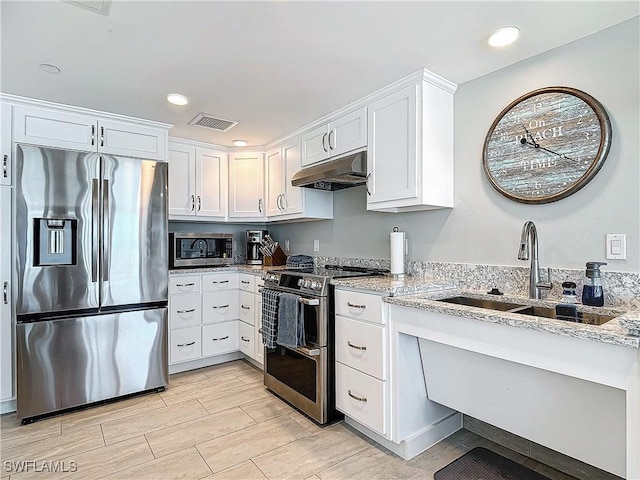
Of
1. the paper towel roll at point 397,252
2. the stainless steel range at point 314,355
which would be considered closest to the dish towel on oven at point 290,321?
the stainless steel range at point 314,355

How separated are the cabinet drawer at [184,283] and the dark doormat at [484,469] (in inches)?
94.5

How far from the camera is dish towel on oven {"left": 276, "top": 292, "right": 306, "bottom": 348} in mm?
2420

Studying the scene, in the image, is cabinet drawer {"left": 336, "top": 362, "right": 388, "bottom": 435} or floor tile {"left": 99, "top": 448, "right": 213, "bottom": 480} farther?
cabinet drawer {"left": 336, "top": 362, "right": 388, "bottom": 435}

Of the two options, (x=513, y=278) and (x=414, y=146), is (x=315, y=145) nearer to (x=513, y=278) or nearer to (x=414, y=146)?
(x=414, y=146)

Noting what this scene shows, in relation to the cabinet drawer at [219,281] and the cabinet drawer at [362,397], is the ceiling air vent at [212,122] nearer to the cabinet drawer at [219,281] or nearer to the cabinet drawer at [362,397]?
the cabinet drawer at [219,281]

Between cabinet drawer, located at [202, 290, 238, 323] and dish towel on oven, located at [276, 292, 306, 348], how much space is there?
1.06 m

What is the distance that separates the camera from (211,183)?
3748 mm

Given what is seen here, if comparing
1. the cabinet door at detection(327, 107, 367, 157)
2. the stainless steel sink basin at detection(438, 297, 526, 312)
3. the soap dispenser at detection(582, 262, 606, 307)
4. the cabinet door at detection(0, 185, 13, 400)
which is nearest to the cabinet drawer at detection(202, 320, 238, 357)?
the cabinet door at detection(0, 185, 13, 400)

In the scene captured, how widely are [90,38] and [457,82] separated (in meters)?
2.09

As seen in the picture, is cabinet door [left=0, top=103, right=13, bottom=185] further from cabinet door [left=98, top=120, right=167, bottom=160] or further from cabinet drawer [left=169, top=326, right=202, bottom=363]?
cabinet drawer [left=169, top=326, right=202, bottom=363]

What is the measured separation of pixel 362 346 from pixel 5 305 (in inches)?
95.9

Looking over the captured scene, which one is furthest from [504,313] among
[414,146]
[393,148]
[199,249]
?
[199,249]

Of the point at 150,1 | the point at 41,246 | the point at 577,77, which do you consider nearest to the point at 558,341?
the point at 577,77

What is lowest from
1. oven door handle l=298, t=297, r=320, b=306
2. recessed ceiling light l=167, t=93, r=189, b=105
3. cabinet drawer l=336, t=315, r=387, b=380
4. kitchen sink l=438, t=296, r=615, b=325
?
cabinet drawer l=336, t=315, r=387, b=380
